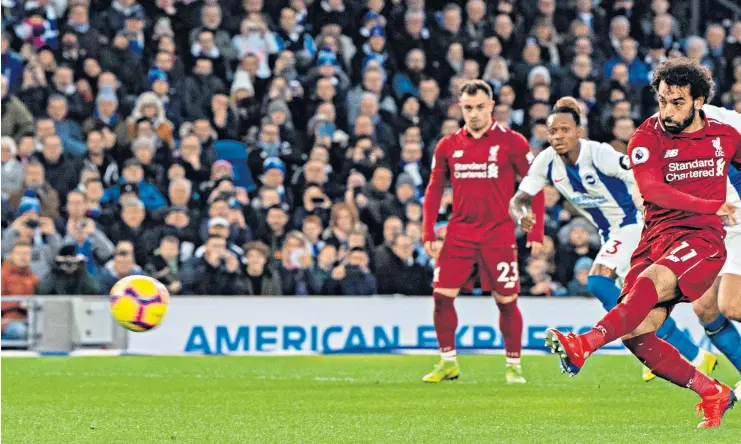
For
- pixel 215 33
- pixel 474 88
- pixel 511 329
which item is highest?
pixel 215 33

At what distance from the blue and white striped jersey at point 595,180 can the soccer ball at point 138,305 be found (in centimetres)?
302

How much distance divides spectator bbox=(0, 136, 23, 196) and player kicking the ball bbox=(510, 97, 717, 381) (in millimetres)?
8000

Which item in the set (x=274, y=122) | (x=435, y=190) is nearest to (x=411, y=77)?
(x=274, y=122)

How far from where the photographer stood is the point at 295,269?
53.8ft

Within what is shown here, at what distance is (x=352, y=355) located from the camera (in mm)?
15430

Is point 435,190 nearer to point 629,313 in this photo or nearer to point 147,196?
point 629,313

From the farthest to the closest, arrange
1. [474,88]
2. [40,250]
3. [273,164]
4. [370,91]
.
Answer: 1. [370,91]
2. [273,164]
3. [40,250]
4. [474,88]

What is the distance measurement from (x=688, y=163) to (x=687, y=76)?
0.48 meters

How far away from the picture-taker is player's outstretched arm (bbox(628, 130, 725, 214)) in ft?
25.0

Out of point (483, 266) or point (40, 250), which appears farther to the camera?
point (40, 250)

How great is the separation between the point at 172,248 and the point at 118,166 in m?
2.12

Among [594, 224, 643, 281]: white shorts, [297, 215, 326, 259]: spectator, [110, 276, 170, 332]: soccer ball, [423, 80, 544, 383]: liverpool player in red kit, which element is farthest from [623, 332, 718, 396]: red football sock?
[297, 215, 326, 259]: spectator

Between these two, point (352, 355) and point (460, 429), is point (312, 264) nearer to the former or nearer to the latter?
point (352, 355)

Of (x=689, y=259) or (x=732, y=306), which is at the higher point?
(x=689, y=259)
